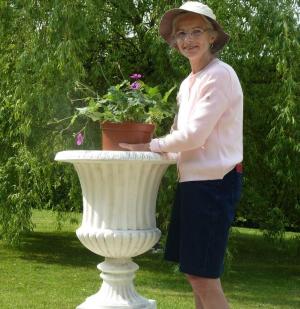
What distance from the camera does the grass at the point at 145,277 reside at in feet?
16.6

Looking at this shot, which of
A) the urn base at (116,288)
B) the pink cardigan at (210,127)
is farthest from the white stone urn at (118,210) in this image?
the pink cardigan at (210,127)

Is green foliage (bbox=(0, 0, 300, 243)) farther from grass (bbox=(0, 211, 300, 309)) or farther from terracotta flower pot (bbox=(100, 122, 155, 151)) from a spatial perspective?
terracotta flower pot (bbox=(100, 122, 155, 151))

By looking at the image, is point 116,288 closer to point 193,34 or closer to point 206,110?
point 206,110

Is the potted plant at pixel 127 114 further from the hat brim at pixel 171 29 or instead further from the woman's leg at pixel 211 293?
the woman's leg at pixel 211 293

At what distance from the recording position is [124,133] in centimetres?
295

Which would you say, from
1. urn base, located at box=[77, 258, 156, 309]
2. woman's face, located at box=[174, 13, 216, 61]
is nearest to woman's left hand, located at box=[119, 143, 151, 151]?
woman's face, located at box=[174, 13, 216, 61]

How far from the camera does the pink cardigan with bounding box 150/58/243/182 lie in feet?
8.24

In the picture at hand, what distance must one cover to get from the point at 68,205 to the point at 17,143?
146cm

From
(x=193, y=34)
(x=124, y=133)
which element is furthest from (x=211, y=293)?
(x=193, y=34)

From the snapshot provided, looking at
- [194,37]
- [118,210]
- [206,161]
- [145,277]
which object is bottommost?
[145,277]

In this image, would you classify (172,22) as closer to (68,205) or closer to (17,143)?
(17,143)

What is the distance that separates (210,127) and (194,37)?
408 mm

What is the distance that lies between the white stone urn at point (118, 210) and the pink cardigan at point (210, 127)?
271 millimetres

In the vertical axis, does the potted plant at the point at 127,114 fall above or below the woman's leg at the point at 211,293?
above
